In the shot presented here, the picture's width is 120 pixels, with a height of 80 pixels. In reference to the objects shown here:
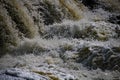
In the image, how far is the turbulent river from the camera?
5.36m

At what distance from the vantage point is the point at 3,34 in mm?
7066

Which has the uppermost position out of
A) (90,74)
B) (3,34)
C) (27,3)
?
(27,3)

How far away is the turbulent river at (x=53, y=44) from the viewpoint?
211 inches

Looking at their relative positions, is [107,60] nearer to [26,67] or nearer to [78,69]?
[78,69]

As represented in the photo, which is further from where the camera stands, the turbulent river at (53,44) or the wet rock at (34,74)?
the turbulent river at (53,44)

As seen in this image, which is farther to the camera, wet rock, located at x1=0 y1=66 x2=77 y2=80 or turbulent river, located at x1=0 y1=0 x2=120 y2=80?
turbulent river, located at x1=0 y1=0 x2=120 y2=80

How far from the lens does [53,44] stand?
6.92 meters

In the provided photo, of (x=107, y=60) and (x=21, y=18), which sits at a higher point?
(x=21, y=18)

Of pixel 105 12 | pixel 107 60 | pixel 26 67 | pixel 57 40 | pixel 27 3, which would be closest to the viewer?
pixel 26 67

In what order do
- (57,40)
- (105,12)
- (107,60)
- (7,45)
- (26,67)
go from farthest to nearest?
1. (105,12)
2. (57,40)
3. (7,45)
4. (107,60)
5. (26,67)

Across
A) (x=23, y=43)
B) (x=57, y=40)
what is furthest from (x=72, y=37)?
(x=23, y=43)

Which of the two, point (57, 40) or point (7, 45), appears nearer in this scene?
point (7, 45)

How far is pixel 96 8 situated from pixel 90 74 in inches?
269

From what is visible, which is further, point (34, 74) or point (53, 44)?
point (53, 44)
